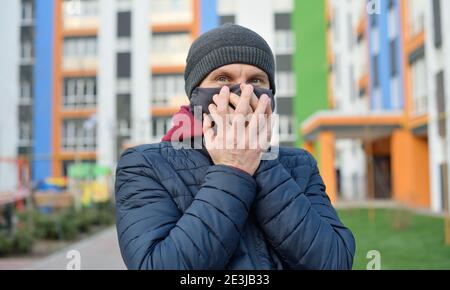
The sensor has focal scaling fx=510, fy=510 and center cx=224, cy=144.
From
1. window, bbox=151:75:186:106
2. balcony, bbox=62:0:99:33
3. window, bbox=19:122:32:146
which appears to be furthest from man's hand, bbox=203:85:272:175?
window, bbox=19:122:32:146

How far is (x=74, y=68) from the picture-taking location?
134 inches

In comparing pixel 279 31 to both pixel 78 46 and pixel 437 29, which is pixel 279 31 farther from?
pixel 437 29

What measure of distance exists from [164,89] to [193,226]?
1.97 meters

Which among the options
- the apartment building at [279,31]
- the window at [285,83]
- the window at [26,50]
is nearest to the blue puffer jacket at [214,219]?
the apartment building at [279,31]

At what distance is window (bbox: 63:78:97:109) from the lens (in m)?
3.35

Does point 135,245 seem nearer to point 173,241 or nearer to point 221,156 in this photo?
point 173,241

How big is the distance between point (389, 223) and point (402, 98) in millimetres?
5198

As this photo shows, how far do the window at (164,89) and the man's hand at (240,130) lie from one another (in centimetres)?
138

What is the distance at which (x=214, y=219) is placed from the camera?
0.88 m

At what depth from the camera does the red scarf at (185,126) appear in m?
1.02

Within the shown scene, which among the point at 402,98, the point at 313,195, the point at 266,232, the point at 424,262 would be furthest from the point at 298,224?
the point at 402,98

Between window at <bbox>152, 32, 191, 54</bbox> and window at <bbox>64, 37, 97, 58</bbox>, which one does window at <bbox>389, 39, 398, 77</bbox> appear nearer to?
window at <bbox>64, 37, 97, 58</bbox>

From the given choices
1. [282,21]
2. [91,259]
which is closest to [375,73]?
[282,21]

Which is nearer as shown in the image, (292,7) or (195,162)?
(195,162)
